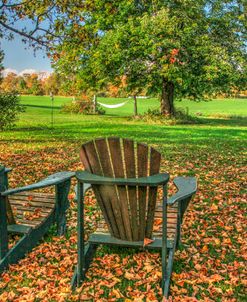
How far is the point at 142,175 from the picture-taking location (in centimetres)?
278

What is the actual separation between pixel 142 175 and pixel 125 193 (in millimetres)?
224

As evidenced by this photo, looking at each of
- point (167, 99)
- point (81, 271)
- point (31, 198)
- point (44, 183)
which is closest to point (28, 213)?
point (31, 198)

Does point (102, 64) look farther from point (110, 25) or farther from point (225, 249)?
point (225, 249)

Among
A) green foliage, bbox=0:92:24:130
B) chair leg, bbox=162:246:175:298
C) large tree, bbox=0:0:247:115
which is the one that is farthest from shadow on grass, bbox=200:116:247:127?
chair leg, bbox=162:246:175:298

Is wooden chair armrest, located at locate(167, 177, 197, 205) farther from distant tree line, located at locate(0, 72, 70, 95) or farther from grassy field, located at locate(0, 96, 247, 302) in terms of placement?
distant tree line, located at locate(0, 72, 70, 95)

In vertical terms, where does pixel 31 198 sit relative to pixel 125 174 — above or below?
below

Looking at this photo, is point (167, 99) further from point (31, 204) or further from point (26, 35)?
point (31, 204)

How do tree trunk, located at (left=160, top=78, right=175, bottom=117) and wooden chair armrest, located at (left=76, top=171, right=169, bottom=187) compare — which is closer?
wooden chair armrest, located at (left=76, top=171, right=169, bottom=187)

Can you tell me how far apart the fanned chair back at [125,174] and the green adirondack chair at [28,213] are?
701 millimetres

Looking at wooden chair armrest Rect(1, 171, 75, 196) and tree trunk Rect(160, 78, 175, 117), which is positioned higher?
tree trunk Rect(160, 78, 175, 117)

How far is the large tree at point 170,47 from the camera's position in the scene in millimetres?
19672

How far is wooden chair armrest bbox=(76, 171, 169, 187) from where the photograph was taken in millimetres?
2727

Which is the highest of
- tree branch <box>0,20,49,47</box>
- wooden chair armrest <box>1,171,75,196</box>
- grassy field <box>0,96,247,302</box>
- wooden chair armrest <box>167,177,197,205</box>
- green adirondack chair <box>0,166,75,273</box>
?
tree branch <box>0,20,49,47</box>

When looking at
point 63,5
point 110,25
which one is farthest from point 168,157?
point 110,25
